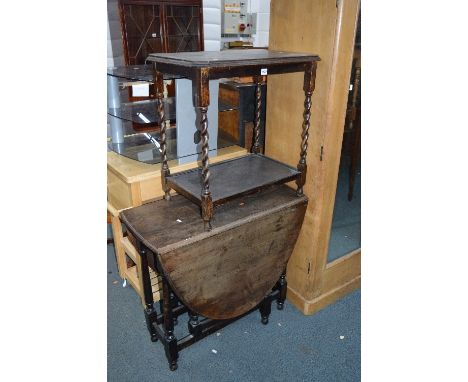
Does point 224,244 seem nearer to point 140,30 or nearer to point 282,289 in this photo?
point 282,289

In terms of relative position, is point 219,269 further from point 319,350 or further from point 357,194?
point 357,194

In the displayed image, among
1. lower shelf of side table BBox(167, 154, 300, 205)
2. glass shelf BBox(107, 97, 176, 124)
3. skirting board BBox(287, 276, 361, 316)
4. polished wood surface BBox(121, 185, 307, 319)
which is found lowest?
skirting board BBox(287, 276, 361, 316)

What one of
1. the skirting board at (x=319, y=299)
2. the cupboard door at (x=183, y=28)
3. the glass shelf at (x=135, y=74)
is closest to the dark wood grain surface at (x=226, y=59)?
the glass shelf at (x=135, y=74)

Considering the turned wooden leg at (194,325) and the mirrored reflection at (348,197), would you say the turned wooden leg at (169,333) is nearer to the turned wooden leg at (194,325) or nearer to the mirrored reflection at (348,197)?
the turned wooden leg at (194,325)

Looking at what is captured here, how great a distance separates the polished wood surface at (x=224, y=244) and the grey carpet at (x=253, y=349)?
0.86 ft

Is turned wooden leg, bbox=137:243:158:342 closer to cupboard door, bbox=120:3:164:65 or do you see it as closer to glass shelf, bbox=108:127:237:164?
glass shelf, bbox=108:127:237:164

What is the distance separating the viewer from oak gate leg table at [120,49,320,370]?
4.87ft

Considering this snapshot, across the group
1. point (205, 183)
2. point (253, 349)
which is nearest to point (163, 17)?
point (205, 183)

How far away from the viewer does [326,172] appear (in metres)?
1.89

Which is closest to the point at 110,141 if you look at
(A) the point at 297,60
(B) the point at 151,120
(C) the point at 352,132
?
(B) the point at 151,120

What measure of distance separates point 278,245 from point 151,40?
2.75 m

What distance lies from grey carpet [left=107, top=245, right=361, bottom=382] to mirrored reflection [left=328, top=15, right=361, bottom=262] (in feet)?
1.28

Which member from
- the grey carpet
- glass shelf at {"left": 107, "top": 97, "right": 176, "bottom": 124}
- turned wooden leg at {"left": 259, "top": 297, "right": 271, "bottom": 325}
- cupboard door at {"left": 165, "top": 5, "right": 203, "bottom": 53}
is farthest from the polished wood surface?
cupboard door at {"left": 165, "top": 5, "right": 203, "bottom": 53}

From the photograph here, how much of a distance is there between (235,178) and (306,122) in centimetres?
44
